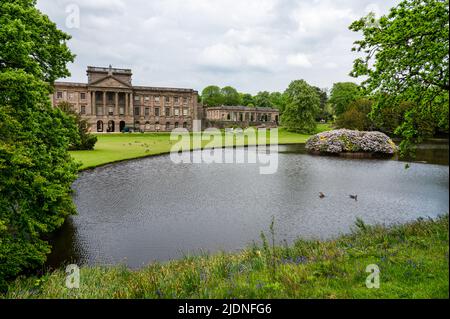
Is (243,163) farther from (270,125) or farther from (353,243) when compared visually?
(270,125)

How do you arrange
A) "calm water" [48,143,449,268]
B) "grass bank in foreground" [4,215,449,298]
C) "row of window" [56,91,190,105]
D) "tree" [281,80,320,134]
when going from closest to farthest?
Answer: "grass bank in foreground" [4,215,449,298], "calm water" [48,143,449,268], "row of window" [56,91,190,105], "tree" [281,80,320,134]

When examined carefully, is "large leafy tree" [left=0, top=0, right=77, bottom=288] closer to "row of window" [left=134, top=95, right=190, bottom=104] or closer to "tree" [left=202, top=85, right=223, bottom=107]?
"row of window" [left=134, top=95, right=190, bottom=104]

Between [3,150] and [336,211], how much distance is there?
605 inches

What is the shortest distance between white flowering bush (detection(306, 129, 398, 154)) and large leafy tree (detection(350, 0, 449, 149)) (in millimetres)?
37957

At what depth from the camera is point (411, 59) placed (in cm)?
1035

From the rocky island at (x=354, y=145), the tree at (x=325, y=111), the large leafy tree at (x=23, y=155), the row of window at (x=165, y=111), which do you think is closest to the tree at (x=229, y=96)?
the tree at (x=325, y=111)

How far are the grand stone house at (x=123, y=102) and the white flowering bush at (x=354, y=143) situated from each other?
191ft

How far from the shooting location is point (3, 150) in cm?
946

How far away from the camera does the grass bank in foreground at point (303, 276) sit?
628cm

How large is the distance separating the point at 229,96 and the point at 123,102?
69.1 metres

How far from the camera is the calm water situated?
13.4m

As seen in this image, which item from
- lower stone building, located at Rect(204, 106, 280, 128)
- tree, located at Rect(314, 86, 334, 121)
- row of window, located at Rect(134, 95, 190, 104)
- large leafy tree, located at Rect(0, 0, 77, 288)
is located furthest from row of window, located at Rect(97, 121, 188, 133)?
large leafy tree, located at Rect(0, 0, 77, 288)

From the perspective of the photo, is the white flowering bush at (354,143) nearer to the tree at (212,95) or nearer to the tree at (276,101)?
the tree at (276,101)

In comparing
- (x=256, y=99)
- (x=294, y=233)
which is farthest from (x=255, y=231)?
(x=256, y=99)
